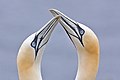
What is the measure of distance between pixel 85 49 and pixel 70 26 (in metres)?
0.63

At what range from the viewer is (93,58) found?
6.55 m

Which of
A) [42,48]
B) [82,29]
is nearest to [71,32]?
[82,29]

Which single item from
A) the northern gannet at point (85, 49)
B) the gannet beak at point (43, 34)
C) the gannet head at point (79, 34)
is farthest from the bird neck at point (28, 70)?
the gannet head at point (79, 34)

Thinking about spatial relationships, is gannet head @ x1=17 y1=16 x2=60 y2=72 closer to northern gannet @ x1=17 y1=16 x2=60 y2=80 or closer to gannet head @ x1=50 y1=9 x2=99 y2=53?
northern gannet @ x1=17 y1=16 x2=60 y2=80

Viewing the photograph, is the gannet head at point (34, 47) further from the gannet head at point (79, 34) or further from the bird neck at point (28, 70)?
the gannet head at point (79, 34)

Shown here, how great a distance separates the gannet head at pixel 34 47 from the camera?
639 cm

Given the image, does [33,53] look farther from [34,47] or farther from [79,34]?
[79,34]

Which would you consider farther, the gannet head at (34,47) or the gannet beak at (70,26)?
the gannet beak at (70,26)

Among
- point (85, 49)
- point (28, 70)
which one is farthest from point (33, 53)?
point (85, 49)

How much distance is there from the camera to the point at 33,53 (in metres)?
6.52

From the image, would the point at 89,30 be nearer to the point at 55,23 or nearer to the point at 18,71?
the point at 55,23

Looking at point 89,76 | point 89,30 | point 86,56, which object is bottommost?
point 89,76

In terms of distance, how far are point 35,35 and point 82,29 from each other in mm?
1064

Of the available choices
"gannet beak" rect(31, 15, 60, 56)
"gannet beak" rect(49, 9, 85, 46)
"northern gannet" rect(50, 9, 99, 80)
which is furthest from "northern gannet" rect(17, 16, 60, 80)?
"northern gannet" rect(50, 9, 99, 80)
